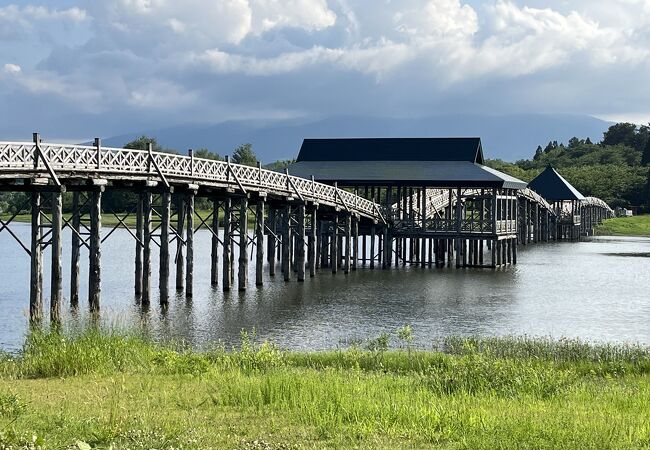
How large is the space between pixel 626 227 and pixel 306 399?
11637 centimetres

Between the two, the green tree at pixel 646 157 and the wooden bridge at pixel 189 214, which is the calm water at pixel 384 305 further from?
the green tree at pixel 646 157

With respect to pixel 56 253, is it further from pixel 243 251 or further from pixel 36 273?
pixel 243 251

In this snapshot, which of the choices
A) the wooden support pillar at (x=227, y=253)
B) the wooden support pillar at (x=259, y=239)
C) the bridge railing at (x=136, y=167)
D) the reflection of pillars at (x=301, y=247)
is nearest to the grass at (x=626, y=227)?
the bridge railing at (x=136, y=167)

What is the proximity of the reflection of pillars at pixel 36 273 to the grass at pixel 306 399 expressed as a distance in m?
7.91

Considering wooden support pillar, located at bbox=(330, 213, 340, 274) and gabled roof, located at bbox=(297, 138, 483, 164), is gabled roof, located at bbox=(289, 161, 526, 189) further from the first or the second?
wooden support pillar, located at bbox=(330, 213, 340, 274)

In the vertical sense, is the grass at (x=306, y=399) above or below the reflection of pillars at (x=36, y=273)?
below

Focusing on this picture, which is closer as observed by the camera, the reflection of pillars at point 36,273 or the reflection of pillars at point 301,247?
the reflection of pillars at point 36,273

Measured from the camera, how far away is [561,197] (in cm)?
10794

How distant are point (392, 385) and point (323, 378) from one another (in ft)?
4.89

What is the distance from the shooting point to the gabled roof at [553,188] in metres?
108

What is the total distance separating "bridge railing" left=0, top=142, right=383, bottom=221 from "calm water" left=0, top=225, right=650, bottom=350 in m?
5.00

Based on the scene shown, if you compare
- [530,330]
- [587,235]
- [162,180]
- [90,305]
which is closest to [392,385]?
[530,330]

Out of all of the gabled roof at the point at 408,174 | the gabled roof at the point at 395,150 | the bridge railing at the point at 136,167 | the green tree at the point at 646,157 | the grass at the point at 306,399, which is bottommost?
the grass at the point at 306,399

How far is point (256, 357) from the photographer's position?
71.0ft
